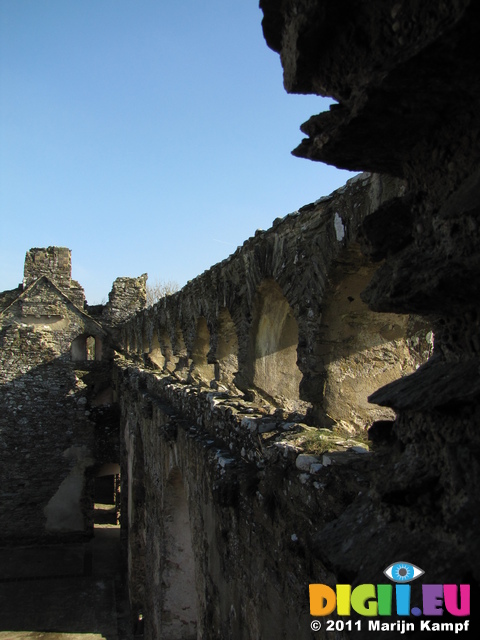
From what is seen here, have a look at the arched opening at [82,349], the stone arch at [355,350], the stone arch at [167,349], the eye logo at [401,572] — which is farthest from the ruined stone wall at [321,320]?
the arched opening at [82,349]

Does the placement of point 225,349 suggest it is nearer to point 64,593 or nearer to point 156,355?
point 156,355

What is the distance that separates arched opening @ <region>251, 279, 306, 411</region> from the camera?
5344 millimetres

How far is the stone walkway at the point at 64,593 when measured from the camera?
1020 centimetres

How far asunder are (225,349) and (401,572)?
569 cm

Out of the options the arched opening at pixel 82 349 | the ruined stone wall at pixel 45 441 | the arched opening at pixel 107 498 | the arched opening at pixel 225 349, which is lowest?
the arched opening at pixel 107 498

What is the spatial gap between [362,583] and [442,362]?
2.18ft

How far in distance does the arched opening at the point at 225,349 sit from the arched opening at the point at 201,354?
4.38ft

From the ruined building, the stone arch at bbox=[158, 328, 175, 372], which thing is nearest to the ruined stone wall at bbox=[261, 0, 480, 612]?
the ruined building

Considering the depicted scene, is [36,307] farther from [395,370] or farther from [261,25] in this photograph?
[261,25]

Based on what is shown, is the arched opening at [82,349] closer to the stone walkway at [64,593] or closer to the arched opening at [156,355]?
the arched opening at [156,355]

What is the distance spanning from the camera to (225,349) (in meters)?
7.00

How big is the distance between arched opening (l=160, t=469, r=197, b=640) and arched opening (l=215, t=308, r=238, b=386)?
1.59 m

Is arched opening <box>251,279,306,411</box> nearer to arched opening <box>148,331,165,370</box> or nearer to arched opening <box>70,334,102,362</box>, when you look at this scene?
arched opening <box>148,331,165,370</box>

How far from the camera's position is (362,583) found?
1419 millimetres
